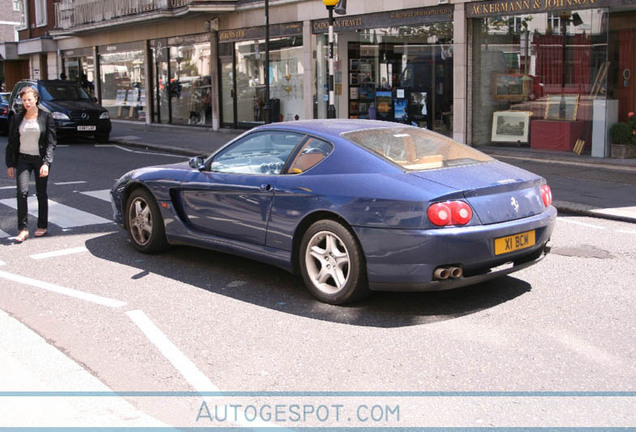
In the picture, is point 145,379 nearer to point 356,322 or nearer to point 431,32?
point 356,322

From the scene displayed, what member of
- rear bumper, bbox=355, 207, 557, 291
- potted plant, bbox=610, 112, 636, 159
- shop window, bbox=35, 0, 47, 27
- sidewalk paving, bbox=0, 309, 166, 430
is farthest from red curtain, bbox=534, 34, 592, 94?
shop window, bbox=35, 0, 47, 27

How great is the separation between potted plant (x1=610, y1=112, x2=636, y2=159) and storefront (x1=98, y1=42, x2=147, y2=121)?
19944 mm

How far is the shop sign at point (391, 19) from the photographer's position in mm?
17769

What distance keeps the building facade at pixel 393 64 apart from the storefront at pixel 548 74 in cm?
2

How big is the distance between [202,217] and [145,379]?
105 inches

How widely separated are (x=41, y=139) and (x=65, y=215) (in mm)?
1665

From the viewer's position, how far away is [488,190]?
5660 mm

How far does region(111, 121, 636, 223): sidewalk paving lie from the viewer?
10.4 metres

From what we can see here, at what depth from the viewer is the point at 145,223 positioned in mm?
7688

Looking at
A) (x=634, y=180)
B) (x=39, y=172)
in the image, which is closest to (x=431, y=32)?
(x=634, y=180)

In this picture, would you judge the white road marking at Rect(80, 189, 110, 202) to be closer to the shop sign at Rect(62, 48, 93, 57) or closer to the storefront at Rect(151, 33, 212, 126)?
the storefront at Rect(151, 33, 212, 126)

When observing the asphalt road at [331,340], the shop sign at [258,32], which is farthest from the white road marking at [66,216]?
the shop sign at [258,32]

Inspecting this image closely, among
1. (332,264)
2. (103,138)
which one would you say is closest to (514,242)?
(332,264)

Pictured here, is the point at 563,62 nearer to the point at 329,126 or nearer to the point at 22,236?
the point at 329,126
